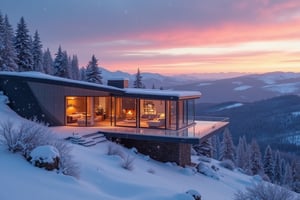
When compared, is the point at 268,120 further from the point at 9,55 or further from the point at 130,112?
the point at 130,112

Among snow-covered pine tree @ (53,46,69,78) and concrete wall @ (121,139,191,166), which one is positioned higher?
snow-covered pine tree @ (53,46,69,78)

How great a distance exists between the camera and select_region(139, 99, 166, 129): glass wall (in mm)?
20094

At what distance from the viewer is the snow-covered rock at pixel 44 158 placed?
7824 millimetres

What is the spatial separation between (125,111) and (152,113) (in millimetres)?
1886

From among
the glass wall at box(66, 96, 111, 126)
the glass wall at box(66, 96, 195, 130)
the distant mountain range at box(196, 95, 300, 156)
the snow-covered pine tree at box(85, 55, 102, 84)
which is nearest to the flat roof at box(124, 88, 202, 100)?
the glass wall at box(66, 96, 195, 130)

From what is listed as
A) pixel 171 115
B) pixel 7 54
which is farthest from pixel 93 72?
pixel 171 115

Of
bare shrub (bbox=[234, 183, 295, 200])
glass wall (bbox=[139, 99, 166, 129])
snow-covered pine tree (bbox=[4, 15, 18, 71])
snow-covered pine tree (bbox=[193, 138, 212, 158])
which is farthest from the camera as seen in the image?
snow-covered pine tree (bbox=[193, 138, 212, 158])

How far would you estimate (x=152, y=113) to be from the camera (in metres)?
20.6

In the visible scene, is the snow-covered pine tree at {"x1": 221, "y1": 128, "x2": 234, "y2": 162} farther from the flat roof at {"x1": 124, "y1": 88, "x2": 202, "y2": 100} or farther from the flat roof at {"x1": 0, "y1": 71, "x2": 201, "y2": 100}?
the flat roof at {"x1": 0, "y1": 71, "x2": 201, "y2": 100}

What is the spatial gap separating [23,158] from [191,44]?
A: 88.4 ft

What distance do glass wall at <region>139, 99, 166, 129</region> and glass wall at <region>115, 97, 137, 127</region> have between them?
54 cm

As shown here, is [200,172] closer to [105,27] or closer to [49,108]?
[49,108]

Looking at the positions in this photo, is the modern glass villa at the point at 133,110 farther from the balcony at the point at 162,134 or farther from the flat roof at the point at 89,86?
the balcony at the point at 162,134

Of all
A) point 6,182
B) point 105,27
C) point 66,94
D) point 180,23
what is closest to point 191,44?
point 180,23
